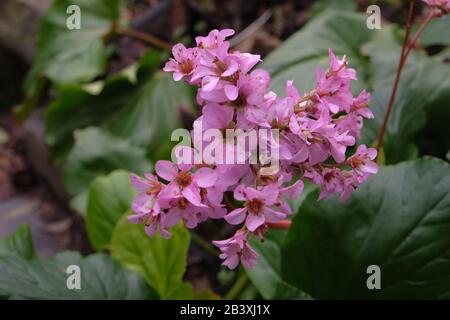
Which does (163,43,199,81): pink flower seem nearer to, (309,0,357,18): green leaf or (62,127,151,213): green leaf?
(62,127,151,213): green leaf

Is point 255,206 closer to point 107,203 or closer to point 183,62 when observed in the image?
point 183,62

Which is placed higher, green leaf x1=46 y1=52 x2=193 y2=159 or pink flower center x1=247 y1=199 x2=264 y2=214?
green leaf x1=46 y1=52 x2=193 y2=159

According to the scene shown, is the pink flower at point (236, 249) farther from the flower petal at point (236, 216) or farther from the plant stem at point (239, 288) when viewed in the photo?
the plant stem at point (239, 288)

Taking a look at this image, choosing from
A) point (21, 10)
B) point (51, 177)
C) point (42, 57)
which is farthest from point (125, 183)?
point (21, 10)

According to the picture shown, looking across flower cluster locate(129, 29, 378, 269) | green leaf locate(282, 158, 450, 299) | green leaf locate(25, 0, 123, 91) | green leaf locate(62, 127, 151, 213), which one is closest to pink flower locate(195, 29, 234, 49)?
flower cluster locate(129, 29, 378, 269)

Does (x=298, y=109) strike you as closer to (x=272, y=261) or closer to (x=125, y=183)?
(x=272, y=261)
